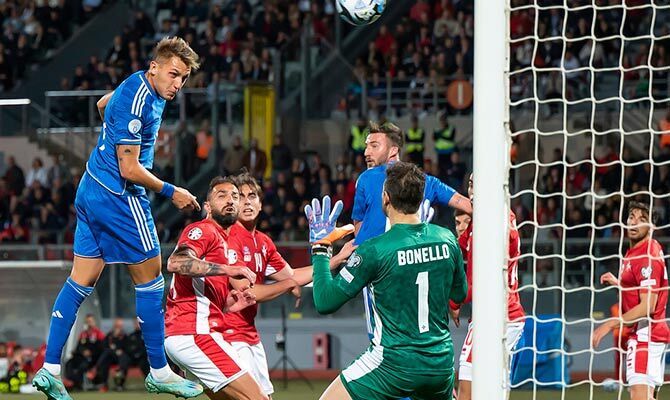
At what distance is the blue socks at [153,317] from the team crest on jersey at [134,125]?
0.94 m

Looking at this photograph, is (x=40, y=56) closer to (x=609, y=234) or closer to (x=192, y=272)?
(x=609, y=234)

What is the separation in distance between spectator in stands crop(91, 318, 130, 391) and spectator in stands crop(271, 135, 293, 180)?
4.09m

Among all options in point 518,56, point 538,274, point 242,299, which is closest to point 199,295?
point 242,299

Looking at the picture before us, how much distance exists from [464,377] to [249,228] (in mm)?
1812

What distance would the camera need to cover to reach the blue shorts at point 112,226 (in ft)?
24.2

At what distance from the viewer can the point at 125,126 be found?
24.0 feet

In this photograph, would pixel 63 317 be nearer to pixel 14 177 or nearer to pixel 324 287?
pixel 324 287

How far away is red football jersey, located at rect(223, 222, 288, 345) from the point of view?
7605 millimetres

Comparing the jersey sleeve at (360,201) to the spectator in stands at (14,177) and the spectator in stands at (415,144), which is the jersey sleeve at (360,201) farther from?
the spectator in stands at (14,177)

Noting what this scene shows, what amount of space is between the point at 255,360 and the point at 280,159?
1076cm

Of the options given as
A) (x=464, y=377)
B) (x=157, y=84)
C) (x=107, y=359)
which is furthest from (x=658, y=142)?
(x=157, y=84)

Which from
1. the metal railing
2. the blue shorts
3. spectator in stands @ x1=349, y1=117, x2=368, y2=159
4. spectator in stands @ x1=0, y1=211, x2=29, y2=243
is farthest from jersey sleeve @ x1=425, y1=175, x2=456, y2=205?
spectator in stands @ x1=0, y1=211, x2=29, y2=243

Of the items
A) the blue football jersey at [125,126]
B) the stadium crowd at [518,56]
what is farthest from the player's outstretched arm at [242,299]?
the stadium crowd at [518,56]

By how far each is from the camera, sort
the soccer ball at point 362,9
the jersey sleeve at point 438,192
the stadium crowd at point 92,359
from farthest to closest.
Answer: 1. the stadium crowd at point 92,359
2. the soccer ball at point 362,9
3. the jersey sleeve at point 438,192
